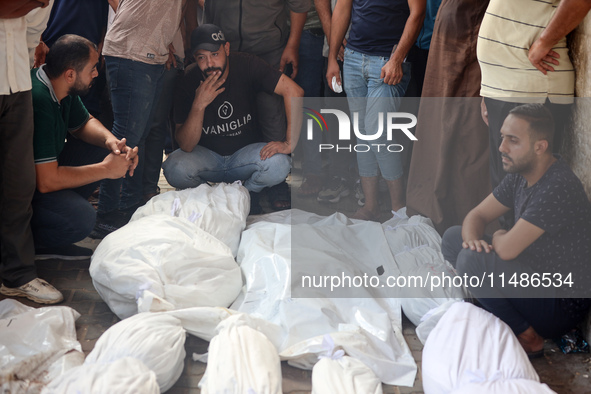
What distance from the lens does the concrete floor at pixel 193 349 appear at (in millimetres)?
2080

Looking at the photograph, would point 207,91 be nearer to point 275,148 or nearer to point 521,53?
point 275,148

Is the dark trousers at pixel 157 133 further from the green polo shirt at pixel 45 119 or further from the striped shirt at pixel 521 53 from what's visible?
the striped shirt at pixel 521 53

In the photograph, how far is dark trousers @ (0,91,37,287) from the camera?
7.97 ft

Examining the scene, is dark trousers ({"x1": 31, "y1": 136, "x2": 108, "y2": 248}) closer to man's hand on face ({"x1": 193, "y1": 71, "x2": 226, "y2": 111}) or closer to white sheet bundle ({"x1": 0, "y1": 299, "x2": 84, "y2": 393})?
white sheet bundle ({"x1": 0, "y1": 299, "x2": 84, "y2": 393})

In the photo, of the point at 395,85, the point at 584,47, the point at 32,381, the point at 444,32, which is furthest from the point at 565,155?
the point at 32,381

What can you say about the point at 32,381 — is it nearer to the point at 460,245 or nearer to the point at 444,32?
the point at 460,245

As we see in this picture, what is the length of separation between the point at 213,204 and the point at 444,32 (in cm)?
137

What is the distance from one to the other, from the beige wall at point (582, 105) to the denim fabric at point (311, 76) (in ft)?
5.61

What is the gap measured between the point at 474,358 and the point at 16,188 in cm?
188

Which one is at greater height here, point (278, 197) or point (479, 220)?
point (479, 220)

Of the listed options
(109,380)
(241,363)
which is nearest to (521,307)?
(241,363)

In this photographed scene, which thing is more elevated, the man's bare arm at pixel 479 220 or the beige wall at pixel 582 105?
the beige wall at pixel 582 105

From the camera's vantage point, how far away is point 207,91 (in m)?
3.33

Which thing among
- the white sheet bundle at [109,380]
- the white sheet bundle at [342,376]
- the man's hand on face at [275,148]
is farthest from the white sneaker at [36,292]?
the man's hand on face at [275,148]
